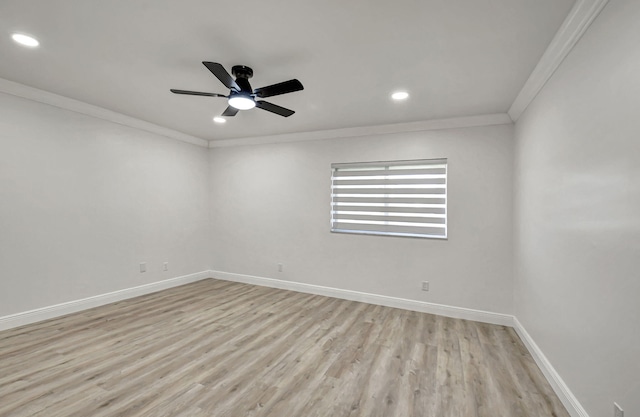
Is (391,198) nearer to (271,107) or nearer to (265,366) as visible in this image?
(271,107)

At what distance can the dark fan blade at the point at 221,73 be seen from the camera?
192 centimetres

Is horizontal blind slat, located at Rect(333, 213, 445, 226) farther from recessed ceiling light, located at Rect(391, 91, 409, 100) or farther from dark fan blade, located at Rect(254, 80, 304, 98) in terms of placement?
dark fan blade, located at Rect(254, 80, 304, 98)

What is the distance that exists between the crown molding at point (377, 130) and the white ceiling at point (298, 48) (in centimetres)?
20

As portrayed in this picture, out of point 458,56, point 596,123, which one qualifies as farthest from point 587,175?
point 458,56

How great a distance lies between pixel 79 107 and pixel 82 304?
8.16ft

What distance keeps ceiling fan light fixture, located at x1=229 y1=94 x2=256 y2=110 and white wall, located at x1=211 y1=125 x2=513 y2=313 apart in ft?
6.65

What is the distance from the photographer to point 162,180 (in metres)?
4.61

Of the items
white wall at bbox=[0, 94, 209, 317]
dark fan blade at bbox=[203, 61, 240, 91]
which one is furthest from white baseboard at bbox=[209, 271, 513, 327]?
dark fan blade at bbox=[203, 61, 240, 91]

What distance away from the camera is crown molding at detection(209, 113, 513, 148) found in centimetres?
353

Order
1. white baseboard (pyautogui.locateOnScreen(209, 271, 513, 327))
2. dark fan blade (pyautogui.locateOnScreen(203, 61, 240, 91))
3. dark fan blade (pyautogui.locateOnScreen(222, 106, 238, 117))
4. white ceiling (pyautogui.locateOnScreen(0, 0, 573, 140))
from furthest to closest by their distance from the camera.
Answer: white baseboard (pyautogui.locateOnScreen(209, 271, 513, 327))
dark fan blade (pyautogui.locateOnScreen(222, 106, 238, 117))
dark fan blade (pyautogui.locateOnScreen(203, 61, 240, 91))
white ceiling (pyautogui.locateOnScreen(0, 0, 573, 140))

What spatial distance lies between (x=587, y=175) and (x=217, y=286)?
4.88 meters

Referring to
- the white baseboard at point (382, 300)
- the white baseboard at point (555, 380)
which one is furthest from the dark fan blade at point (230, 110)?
the white baseboard at point (555, 380)

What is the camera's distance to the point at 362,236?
4.24 metres

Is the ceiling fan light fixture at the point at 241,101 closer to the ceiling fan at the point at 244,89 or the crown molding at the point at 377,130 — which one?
the ceiling fan at the point at 244,89
